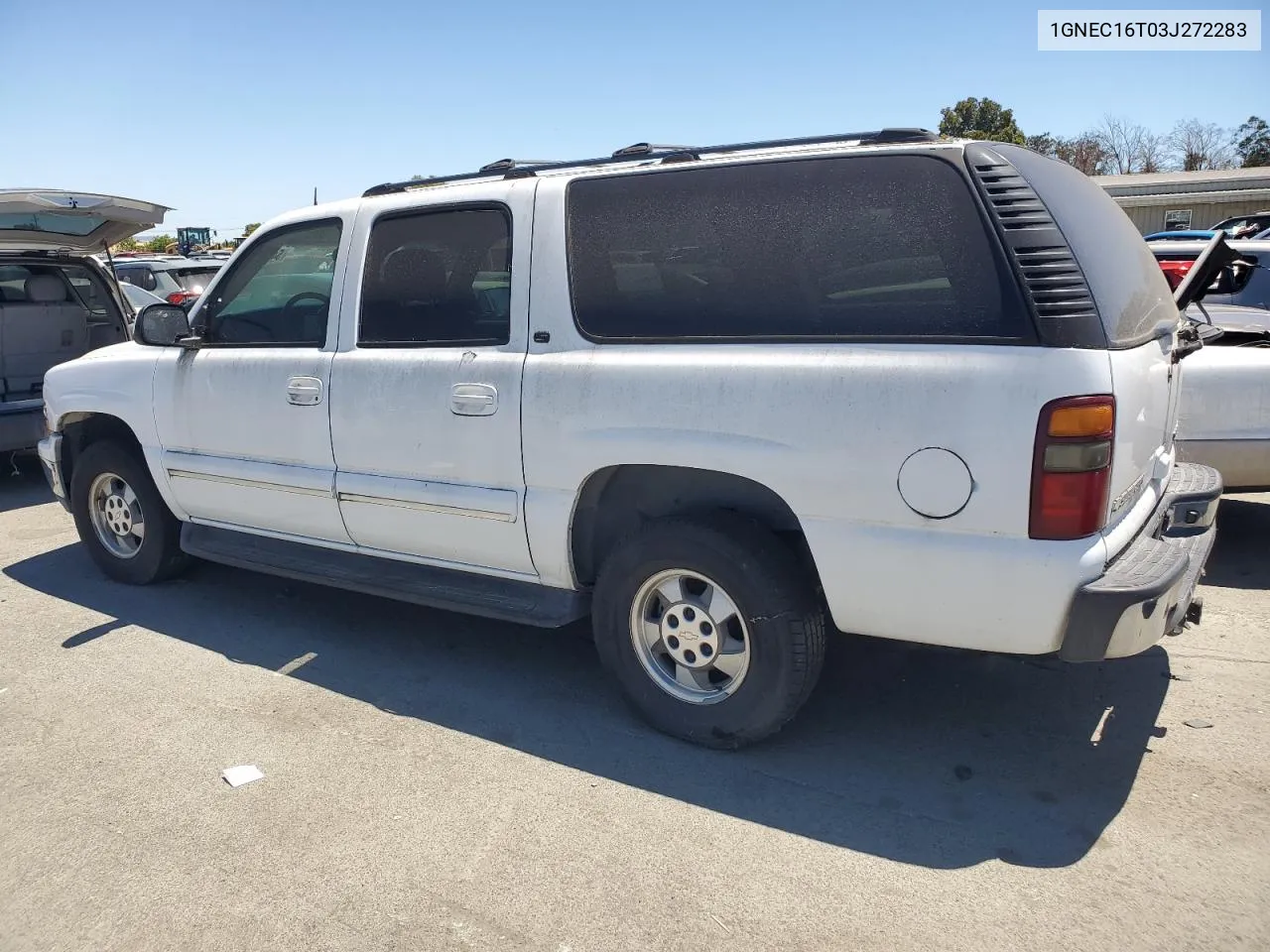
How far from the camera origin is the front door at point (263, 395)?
4.54m

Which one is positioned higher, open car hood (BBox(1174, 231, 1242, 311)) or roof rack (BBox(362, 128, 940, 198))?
roof rack (BBox(362, 128, 940, 198))

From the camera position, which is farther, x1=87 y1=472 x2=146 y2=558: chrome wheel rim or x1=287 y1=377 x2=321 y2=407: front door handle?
x1=87 y1=472 x2=146 y2=558: chrome wheel rim

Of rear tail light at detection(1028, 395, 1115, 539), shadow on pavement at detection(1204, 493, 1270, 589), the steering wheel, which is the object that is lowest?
shadow on pavement at detection(1204, 493, 1270, 589)

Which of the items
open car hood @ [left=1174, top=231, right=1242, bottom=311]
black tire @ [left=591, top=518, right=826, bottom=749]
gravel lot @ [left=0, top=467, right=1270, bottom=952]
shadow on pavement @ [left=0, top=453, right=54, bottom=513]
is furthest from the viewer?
shadow on pavement @ [left=0, top=453, right=54, bottom=513]

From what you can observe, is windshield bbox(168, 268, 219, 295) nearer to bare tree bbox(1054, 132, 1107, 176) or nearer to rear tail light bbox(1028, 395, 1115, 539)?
rear tail light bbox(1028, 395, 1115, 539)

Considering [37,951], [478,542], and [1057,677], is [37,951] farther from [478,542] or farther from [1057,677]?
[1057,677]

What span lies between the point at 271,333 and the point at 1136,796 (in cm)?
405

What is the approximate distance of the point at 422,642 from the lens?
485cm

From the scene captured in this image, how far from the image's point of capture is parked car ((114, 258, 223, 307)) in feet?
47.5

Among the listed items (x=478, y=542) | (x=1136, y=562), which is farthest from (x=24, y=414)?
(x=1136, y=562)

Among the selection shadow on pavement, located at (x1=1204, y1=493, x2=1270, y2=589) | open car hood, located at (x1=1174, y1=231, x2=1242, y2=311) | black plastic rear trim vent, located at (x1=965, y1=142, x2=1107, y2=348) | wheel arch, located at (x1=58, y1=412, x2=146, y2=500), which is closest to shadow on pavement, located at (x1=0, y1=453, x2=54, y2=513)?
wheel arch, located at (x1=58, y1=412, x2=146, y2=500)

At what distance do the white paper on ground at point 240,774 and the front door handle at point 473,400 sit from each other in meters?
1.51

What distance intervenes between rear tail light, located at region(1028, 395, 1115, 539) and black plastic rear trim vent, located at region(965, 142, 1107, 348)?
20 cm

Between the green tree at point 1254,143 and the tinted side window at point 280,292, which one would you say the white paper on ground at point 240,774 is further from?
the green tree at point 1254,143
